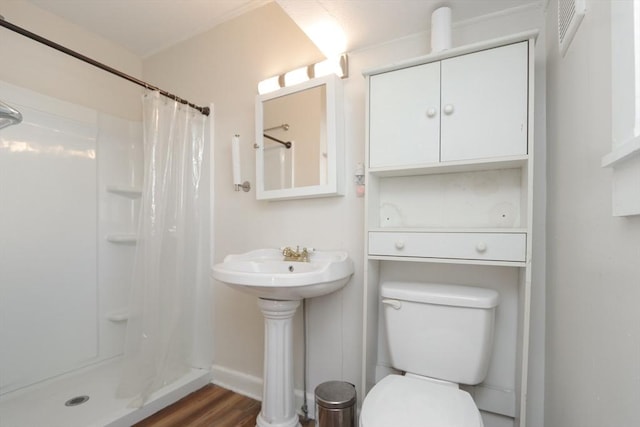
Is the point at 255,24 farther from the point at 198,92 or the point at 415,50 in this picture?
the point at 415,50

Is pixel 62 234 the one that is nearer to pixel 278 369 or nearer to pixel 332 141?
pixel 278 369

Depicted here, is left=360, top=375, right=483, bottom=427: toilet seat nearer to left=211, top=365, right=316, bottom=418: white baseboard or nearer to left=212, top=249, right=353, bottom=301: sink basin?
left=212, top=249, right=353, bottom=301: sink basin

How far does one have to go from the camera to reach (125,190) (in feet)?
7.35

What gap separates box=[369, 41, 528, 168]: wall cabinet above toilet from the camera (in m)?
1.13

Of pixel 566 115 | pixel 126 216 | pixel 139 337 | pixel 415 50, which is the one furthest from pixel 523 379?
pixel 126 216

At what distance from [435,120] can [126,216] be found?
224 centimetres

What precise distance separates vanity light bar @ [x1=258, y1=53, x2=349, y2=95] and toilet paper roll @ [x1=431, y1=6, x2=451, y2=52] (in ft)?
1.55

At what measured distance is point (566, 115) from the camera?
104 cm

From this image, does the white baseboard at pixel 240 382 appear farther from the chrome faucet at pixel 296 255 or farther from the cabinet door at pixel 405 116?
the cabinet door at pixel 405 116

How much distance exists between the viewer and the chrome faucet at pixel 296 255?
1.63 meters

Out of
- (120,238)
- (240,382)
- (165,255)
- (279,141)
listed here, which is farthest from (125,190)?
(240,382)

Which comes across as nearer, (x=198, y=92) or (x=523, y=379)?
(x=523, y=379)

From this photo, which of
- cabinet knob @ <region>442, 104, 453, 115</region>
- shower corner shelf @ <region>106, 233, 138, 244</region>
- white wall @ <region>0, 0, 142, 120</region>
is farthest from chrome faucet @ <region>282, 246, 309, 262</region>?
white wall @ <region>0, 0, 142, 120</region>

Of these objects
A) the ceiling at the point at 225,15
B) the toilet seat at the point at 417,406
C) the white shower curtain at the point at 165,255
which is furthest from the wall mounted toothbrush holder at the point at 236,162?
the toilet seat at the point at 417,406
